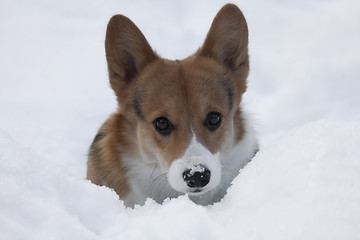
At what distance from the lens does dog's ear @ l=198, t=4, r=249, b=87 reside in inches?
131

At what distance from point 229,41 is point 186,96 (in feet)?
2.16

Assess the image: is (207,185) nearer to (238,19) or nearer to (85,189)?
(85,189)

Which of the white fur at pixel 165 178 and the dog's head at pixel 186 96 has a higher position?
the dog's head at pixel 186 96

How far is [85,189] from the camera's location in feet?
5.84

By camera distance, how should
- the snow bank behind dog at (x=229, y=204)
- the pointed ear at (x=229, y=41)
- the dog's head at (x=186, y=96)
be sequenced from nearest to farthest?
the snow bank behind dog at (x=229, y=204) < the dog's head at (x=186, y=96) < the pointed ear at (x=229, y=41)

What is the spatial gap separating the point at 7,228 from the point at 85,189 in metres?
0.38

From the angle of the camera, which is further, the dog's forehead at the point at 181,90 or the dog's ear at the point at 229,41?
the dog's ear at the point at 229,41

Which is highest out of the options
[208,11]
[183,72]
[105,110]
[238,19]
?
[238,19]

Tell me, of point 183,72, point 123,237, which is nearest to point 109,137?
point 183,72

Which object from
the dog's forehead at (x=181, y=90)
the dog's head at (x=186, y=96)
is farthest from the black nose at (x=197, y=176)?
the dog's forehead at (x=181, y=90)

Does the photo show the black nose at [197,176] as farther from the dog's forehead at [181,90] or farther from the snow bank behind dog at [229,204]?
the snow bank behind dog at [229,204]

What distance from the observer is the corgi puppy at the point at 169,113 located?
303 cm

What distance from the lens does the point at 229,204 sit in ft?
5.87

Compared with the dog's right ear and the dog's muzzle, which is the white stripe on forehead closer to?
the dog's muzzle
